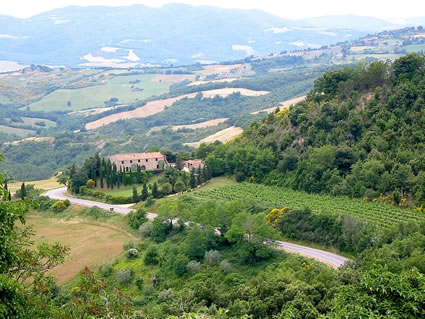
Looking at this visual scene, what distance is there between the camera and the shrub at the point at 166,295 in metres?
41.2

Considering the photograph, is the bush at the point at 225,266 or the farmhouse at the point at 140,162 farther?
the farmhouse at the point at 140,162

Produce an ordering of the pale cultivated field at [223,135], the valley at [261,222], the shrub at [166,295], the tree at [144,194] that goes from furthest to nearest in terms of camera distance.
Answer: the pale cultivated field at [223,135] < the tree at [144,194] < the shrub at [166,295] < the valley at [261,222]

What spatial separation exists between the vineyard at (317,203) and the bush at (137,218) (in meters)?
7.56

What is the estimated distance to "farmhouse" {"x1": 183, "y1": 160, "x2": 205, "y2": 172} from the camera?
79.9m

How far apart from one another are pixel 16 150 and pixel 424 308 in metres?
155

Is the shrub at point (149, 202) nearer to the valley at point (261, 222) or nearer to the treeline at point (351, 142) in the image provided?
the valley at point (261, 222)

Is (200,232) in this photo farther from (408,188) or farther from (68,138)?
(68,138)

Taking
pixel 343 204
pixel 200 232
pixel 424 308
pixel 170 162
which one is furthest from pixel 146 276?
pixel 170 162

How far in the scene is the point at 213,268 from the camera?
46.4 metres

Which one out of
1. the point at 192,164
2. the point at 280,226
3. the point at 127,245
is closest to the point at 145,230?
the point at 127,245

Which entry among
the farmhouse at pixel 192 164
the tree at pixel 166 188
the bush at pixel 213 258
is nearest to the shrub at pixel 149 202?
the tree at pixel 166 188

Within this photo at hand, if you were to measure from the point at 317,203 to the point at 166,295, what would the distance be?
2051 centimetres

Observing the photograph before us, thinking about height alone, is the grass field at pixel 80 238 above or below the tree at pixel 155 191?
below

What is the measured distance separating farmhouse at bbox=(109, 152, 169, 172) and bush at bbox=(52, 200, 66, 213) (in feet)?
39.1
